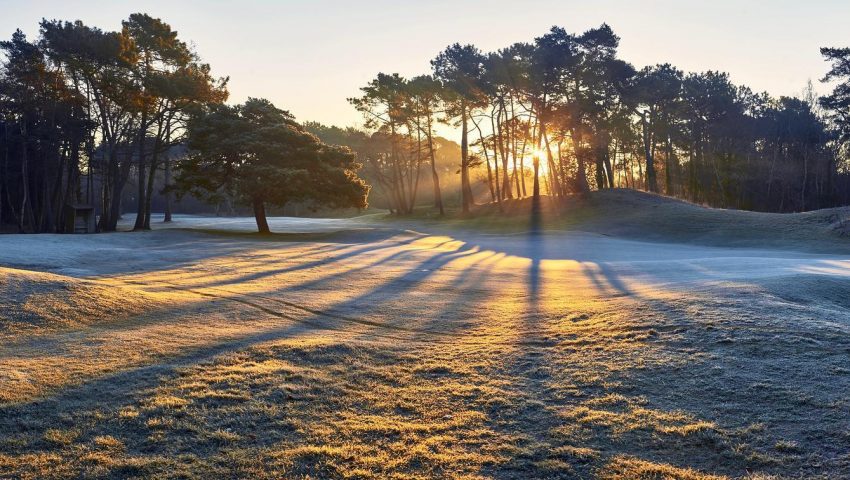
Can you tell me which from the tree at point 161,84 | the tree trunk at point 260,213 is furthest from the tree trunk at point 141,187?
the tree trunk at point 260,213

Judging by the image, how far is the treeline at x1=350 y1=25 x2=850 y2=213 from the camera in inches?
1737

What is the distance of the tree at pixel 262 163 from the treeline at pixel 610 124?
746 inches

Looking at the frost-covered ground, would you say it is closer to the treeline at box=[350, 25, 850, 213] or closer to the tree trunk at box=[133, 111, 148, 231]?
the tree trunk at box=[133, 111, 148, 231]

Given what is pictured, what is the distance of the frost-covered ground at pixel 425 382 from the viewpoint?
4.01 metres

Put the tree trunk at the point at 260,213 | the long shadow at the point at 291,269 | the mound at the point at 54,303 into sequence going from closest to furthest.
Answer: the mound at the point at 54,303
the long shadow at the point at 291,269
the tree trunk at the point at 260,213

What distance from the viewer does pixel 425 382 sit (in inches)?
225

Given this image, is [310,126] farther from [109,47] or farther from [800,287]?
[800,287]

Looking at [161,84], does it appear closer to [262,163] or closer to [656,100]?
[262,163]

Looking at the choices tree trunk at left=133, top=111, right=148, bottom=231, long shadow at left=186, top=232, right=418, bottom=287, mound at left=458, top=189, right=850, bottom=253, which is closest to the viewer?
long shadow at left=186, top=232, right=418, bottom=287

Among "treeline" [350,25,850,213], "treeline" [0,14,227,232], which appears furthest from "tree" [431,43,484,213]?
"treeline" [0,14,227,232]

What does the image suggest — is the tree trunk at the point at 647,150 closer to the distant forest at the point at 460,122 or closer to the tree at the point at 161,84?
the distant forest at the point at 460,122

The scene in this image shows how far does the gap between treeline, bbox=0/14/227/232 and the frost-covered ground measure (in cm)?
2732

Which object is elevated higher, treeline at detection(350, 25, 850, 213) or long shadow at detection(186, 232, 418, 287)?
treeline at detection(350, 25, 850, 213)

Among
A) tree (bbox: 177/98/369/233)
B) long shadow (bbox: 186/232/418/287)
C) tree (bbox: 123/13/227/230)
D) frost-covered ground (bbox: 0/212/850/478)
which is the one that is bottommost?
frost-covered ground (bbox: 0/212/850/478)
